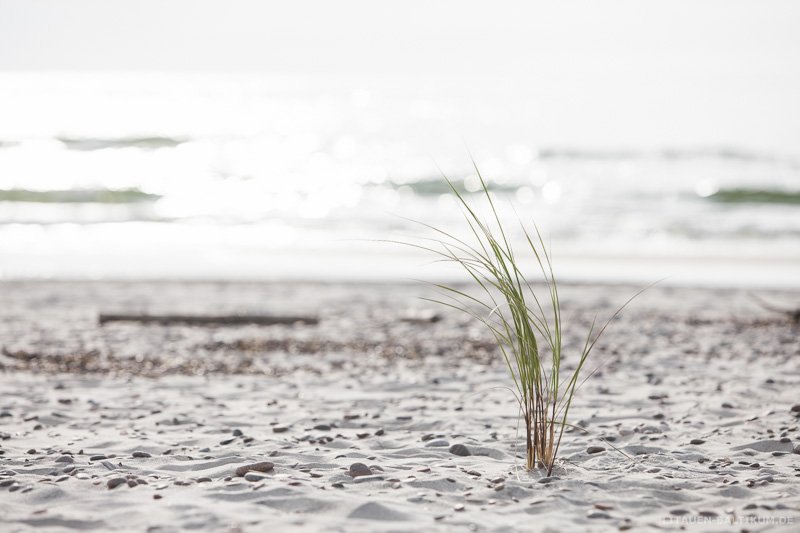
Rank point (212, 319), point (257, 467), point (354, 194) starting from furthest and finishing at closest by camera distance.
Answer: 1. point (354, 194)
2. point (212, 319)
3. point (257, 467)

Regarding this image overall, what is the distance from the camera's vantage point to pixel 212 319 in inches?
300

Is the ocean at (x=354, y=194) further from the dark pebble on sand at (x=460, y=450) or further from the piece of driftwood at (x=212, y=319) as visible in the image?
the piece of driftwood at (x=212, y=319)

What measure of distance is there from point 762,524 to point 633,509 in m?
0.45

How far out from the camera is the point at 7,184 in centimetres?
2172

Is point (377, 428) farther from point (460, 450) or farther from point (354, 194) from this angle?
point (354, 194)

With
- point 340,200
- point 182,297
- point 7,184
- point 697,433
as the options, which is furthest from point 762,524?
point 7,184

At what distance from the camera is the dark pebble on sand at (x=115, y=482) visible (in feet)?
11.2

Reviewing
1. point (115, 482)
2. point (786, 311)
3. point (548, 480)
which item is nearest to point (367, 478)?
point (548, 480)

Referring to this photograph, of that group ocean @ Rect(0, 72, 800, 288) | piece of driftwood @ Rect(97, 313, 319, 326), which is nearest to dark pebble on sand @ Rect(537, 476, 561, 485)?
ocean @ Rect(0, 72, 800, 288)

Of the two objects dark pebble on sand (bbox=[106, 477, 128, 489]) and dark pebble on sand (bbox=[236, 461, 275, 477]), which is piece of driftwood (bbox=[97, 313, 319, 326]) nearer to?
dark pebble on sand (bbox=[236, 461, 275, 477])

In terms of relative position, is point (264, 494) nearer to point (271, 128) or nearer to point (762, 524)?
point (762, 524)

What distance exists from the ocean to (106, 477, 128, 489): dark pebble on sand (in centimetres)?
194

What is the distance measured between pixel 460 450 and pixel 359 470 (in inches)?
23.8

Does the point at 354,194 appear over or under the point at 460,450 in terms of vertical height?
over
